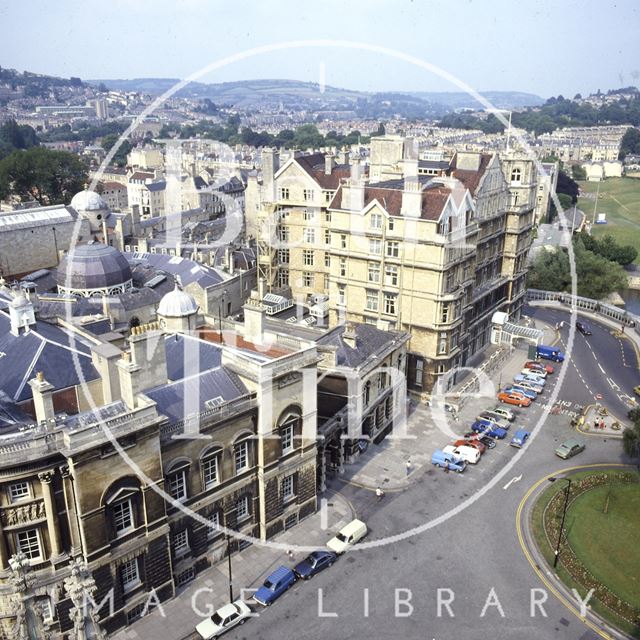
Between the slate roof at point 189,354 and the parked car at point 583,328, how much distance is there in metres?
59.5

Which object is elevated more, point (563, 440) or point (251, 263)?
point (251, 263)

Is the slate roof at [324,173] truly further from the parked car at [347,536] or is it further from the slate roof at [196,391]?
the parked car at [347,536]

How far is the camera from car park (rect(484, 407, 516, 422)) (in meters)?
57.9

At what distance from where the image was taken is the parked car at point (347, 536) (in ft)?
131

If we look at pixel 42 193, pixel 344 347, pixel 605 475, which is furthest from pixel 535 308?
pixel 42 193

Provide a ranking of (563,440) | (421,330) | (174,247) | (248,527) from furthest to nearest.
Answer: (174,247) < (421,330) < (563,440) < (248,527)

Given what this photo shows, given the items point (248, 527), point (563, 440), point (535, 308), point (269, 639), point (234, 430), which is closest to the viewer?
point (269, 639)

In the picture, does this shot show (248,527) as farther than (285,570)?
Yes

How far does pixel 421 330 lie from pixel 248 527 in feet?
91.8

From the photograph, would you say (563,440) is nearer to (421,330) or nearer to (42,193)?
(421,330)

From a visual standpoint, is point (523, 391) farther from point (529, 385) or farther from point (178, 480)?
point (178, 480)

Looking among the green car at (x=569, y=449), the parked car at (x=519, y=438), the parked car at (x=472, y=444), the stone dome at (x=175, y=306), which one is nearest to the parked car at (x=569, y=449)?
the green car at (x=569, y=449)

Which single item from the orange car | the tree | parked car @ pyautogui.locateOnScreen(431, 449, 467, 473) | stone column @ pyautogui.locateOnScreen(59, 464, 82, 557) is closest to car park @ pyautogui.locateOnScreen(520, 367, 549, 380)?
the orange car

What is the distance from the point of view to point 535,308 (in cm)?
9288
